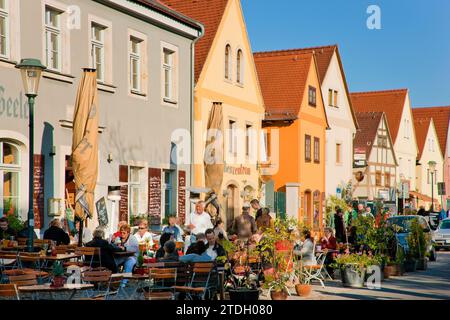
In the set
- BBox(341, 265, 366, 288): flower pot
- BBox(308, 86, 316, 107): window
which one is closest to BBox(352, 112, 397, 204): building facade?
BBox(308, 86, 316, 107): window

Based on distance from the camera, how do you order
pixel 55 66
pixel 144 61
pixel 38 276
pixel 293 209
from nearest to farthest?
pixel 38 276
pixel 55 66
pixel 144 61
pixel 293 209

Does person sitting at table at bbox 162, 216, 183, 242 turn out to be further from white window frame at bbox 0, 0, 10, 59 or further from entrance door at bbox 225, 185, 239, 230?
entrance door at bbox 225, 185, 239, 230

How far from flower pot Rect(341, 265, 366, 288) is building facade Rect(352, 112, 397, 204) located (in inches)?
1227

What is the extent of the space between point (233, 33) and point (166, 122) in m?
6.83

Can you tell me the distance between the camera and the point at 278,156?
123 ft

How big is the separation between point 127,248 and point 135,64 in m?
8.91

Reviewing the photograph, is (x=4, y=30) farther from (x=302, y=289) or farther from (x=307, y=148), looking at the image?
(x=307, y=148)

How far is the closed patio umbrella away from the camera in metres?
16.4

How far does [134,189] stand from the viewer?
2311 cm

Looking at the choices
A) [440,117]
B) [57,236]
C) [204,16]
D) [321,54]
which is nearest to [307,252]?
[57,236]
